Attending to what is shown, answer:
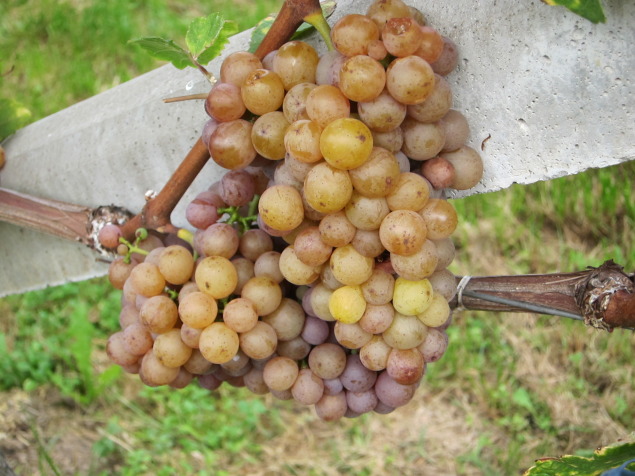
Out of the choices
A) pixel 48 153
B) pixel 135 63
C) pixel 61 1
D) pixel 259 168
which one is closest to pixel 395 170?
pixel 259 168

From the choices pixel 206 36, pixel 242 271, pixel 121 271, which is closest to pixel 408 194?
pixel 242 271

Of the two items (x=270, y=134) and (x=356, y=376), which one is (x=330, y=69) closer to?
(x=270, y=134)

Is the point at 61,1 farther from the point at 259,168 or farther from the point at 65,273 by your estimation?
the point at 259,168

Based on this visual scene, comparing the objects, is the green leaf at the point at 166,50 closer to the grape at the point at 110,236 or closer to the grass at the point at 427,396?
the grape at the point at 110,236

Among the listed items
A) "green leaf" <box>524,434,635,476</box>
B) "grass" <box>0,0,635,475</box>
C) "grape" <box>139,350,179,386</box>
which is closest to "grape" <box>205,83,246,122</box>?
"grape" <box>139,350,179,386</box>

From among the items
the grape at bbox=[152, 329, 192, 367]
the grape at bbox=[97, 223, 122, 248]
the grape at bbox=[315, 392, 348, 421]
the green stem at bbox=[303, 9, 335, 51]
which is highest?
the green stem at bbox=[303, 9, 335, 51]

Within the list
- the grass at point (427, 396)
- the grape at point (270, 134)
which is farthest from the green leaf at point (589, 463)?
the grass at point (427, 396)

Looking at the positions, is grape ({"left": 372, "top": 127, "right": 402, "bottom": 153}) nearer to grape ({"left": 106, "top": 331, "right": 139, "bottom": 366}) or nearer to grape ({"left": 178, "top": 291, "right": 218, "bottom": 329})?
grape ({"left": 178, "top": 291, "right": 218, "bottom": 329})
